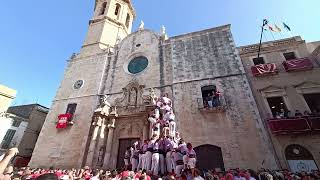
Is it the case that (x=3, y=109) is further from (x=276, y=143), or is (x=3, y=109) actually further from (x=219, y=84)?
(x=276, y=143)

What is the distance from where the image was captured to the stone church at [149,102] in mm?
12938

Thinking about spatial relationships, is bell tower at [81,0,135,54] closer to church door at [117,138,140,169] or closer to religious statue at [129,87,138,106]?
religious statue at [129,87,138,106]

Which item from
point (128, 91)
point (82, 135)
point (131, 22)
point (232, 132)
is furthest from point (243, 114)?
point (131, 22)

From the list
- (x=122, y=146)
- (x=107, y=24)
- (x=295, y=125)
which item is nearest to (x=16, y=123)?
(x=107, y=24)

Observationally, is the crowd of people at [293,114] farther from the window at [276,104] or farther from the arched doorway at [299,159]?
the arched doorway at [299,159]

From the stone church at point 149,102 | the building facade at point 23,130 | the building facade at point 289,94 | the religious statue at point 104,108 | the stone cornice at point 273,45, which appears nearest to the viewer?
the building facade at point 289,94

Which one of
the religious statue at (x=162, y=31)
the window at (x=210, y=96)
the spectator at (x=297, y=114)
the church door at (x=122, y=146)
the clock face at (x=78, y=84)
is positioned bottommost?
the church door at (x=122, y=146)

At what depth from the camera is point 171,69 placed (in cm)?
1767

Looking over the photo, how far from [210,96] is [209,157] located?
463 cm

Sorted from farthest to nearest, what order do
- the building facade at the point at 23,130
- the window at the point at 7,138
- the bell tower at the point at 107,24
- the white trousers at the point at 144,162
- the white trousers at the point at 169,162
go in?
the window at the point at 7,138 < the building facade at the point at 23,130 < the bell tower at the point at 107,24 < the white trousers at the point at 144,162 < the white trousers at the point at 169,162

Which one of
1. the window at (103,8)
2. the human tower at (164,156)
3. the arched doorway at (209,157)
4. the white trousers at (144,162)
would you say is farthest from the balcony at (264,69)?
the window at (103,8)

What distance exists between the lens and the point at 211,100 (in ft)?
48.4

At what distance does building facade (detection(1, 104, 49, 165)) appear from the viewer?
24500 millimetres

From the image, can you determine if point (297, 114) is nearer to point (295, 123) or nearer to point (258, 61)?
point (295, 123)
